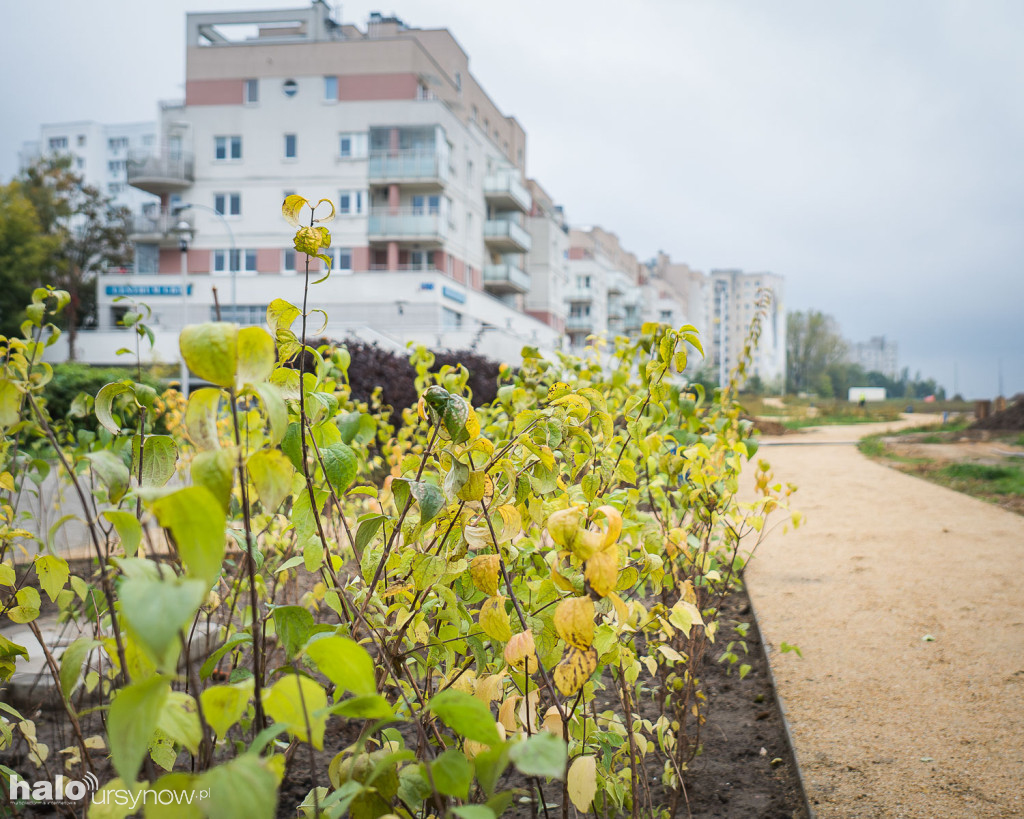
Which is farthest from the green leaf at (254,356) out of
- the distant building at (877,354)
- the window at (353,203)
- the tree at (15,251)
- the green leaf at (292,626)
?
the distant building at (877,354)

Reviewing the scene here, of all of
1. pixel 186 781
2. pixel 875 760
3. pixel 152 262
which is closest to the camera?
pixel 186 781

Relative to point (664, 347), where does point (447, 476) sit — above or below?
below

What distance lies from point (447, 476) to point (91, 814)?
0.68 metres

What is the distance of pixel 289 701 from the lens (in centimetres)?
80

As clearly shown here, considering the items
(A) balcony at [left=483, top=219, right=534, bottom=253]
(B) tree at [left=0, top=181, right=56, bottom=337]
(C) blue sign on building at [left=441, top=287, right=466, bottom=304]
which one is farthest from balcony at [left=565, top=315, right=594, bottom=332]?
(B) tree at [left=0, top=181, right=56, bottom=337]

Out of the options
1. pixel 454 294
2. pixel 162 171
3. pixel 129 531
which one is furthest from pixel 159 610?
pixel 162 171

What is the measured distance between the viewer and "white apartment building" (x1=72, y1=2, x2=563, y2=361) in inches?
1321

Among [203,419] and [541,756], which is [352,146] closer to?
[203,419]

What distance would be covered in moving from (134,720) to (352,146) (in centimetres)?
3699

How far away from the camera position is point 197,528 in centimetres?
68

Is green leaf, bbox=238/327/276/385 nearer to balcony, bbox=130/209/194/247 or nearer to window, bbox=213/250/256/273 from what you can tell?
window, bbox=213/250/256/273

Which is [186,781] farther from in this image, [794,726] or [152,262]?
[152,262]

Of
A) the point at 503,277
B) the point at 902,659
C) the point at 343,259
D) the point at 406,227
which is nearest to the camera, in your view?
the point at 902,659

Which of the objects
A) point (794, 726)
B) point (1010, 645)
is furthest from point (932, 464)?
point (794, 726)
